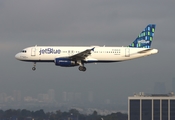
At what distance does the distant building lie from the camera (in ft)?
629

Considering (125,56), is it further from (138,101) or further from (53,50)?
(138,101)

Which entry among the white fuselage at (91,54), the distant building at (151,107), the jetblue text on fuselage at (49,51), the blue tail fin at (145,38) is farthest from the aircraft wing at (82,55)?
the distant building at (151,107)

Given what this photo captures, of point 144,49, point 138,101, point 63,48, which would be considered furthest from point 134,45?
point 138,101

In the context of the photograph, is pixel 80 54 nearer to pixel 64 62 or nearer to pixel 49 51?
pixel 64 62

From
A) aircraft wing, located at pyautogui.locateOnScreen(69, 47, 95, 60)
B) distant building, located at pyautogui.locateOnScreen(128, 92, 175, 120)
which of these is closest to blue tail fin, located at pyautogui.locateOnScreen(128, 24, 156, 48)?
aircraft wing, located at pyautogui.locateOnScreen(69, 47, 95, 60)

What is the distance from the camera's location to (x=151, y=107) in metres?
194

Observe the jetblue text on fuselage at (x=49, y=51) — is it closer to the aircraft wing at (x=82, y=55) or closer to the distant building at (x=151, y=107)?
the aircraft wing at (x=82, y=55)

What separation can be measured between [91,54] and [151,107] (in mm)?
73354

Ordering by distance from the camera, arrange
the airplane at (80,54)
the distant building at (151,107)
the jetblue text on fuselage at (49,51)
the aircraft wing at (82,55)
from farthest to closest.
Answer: the distant building at (151,107), the jetblue text on fuselage at (49,51), the airplane at (80,54), the aircraft wing at (82,55)

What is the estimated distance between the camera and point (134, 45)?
12706 cm

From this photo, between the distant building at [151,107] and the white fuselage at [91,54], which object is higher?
the white fuselage at [91,54]

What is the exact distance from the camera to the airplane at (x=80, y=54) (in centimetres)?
12262

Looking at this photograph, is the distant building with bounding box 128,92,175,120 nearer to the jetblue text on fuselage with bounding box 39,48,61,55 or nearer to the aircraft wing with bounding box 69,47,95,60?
the aircraft wing with bounding box 69,47,95,60

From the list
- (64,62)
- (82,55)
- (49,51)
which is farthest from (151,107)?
(64,62)
